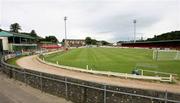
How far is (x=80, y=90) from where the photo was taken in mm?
12484

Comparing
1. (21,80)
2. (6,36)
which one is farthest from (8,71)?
(6,36)

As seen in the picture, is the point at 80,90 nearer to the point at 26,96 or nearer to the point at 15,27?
the point at 26,96

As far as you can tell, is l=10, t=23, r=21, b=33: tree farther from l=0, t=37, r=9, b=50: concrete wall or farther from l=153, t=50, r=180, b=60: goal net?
l=153, t=50, r=180, b=60: goal net

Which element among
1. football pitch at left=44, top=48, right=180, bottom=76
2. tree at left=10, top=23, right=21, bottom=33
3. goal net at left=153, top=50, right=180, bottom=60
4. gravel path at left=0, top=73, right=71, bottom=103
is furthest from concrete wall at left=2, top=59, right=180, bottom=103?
tree at left=10, top=23, right=21, bottom=33

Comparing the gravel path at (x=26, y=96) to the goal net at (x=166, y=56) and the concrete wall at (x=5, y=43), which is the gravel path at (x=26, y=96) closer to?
the goal net at (x=166, y=56)

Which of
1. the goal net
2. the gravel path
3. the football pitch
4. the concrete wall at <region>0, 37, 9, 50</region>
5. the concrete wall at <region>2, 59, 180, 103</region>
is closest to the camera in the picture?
the concrete wall at <region>2, 59, 180, 103</region>

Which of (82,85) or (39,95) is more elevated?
(82,85)

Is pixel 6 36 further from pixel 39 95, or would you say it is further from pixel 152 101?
pixel 152 101

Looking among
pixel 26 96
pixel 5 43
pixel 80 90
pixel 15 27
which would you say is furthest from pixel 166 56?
pixel 15 27

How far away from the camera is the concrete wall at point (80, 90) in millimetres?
9484

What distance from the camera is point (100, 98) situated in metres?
11.3

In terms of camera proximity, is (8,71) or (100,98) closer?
(100,98)

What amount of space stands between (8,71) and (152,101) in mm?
18346

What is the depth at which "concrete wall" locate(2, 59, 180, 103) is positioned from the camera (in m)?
9.48
